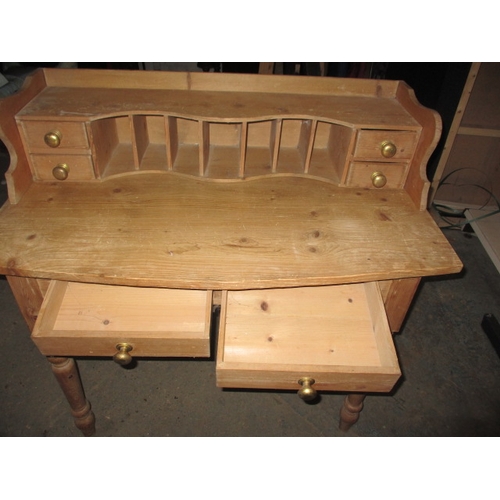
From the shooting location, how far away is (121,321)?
148cm

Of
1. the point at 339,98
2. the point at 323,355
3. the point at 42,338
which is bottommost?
the point at 323,355

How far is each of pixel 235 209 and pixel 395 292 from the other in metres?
0.75

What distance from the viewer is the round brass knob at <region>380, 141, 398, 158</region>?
1.59 metres

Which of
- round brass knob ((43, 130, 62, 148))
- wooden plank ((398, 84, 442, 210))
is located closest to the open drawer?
wooden plank ((398, 84, 442, 210))

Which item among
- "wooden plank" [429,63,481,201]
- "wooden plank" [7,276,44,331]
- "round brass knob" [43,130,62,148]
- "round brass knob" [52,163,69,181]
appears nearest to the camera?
"wooden plank" [7,276,44,331]

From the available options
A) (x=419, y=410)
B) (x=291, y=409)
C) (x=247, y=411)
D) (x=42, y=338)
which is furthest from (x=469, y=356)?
(x=42, y=338)

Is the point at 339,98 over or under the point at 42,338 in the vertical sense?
over

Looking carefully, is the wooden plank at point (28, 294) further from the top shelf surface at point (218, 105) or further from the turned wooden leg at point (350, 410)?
the turned wooden leg at point (350, 410)

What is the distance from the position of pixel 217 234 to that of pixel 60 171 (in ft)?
2.54

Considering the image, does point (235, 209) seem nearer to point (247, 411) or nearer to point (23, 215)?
point (23, 215)

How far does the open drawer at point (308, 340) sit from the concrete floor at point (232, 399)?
0.77 meters

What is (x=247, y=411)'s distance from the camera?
6.76ft

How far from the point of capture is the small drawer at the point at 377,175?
1.68 metres

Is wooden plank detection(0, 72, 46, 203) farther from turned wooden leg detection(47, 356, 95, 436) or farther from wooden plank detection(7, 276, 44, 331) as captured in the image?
turned wooden leg detection(47, 356, 95, 436)
